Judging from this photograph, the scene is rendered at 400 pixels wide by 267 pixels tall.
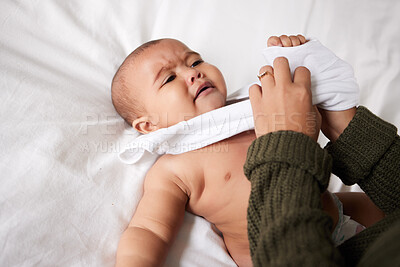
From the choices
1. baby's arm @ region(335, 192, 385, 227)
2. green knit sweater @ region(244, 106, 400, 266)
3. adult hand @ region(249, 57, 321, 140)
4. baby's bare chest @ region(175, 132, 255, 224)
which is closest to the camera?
green knit sweater @ region(244, 106, 400, 266)

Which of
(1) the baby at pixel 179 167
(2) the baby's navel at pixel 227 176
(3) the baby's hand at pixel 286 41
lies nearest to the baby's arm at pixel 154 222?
(1) the baby at pixel 179 167

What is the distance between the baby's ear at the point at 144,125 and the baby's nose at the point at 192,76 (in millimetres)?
196

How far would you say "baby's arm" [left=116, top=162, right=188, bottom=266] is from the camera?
36.9 inches

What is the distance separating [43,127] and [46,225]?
11.8 inches

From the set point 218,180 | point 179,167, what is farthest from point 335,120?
point 179,167

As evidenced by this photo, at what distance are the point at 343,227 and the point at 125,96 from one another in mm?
830

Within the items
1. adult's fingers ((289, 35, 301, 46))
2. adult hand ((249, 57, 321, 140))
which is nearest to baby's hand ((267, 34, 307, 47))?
adult's fingers ((289, 35, 301, 46))

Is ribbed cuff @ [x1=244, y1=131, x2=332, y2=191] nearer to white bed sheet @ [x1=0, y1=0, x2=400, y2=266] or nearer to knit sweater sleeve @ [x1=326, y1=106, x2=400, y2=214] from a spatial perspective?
knit sweater sleeve @ [x1=326, y1=106, x2=400, y2=214]

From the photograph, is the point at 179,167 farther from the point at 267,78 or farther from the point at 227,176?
the point at 267,78

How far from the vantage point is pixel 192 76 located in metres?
1.19

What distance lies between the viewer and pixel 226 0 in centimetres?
165

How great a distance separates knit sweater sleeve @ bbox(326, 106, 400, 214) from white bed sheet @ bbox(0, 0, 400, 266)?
0.44 m

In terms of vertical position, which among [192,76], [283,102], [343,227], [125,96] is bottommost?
[343,227]

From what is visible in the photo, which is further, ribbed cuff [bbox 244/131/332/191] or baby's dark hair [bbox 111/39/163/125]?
baby's dark hair [bbox 111/39/163/125]
